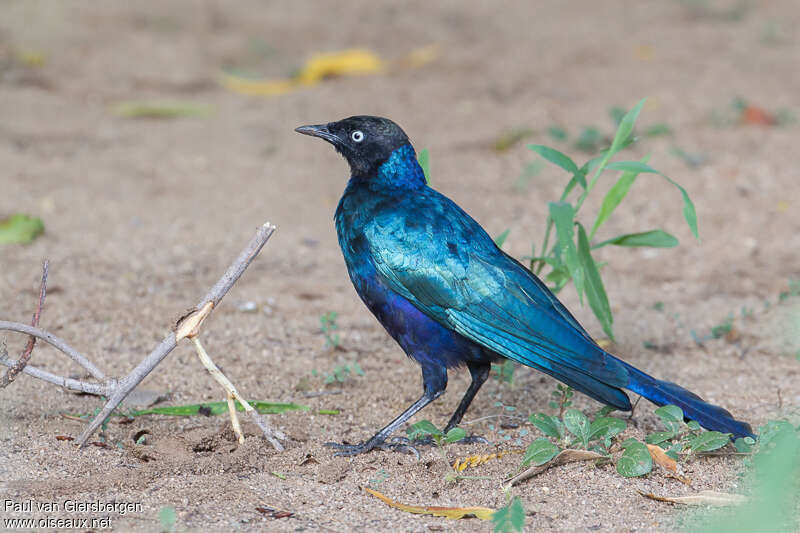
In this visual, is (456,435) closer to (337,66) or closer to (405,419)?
(405,419)

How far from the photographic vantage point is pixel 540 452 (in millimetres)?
2881

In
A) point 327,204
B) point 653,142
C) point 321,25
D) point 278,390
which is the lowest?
point 278,390

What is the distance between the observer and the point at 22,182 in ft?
19.8

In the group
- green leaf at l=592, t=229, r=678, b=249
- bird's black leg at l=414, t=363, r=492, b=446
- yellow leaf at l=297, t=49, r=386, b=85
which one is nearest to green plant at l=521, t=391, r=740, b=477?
bird's black leg at l=414, t=363, r=492, b=446

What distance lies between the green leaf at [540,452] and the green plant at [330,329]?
4.38 ft

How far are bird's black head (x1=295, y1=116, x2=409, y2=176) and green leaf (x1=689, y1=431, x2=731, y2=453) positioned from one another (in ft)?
5.01

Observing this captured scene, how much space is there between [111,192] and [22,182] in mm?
577

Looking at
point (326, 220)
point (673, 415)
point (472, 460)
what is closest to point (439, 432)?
point (472, 460)

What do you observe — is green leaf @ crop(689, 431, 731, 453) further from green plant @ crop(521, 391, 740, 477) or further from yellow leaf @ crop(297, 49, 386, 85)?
yellow leaf @ crop(297, 49, 386, 85)

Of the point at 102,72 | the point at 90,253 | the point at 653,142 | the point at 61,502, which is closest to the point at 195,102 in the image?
the point at 102,72

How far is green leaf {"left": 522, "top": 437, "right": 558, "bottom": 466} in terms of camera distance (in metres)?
2.87

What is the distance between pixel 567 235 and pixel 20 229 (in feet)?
10.7

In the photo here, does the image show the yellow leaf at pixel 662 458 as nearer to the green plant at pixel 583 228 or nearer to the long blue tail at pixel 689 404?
the long blue tail at pixel 689 404

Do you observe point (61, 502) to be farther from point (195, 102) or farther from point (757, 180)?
point (195, 102)
